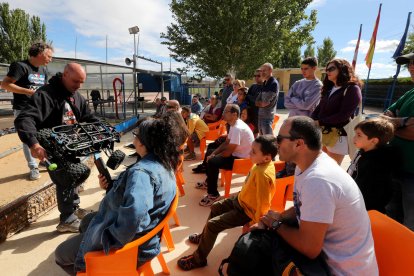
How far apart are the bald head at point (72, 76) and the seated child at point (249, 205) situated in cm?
183

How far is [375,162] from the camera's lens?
2.04m

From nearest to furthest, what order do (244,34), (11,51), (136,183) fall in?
(136,183) < (244,34) < (11,51)

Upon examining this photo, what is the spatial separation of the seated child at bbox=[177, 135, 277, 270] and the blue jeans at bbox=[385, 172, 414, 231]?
1.03 metres

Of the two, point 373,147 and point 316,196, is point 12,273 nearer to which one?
point 316,196

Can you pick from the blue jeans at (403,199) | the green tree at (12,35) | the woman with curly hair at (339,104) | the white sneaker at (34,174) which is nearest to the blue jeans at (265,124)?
the woman with curly hair at (339,104)

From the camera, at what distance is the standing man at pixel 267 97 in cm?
435

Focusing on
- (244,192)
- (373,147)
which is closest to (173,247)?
(244,192)

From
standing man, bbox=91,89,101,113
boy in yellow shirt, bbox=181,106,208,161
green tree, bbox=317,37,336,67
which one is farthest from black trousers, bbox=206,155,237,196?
green tree, bbox=317,37,336,67

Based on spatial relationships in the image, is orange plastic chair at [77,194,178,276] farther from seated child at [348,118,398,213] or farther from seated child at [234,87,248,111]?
seated child at [234,87,248,111]

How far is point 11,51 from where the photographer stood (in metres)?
24.3

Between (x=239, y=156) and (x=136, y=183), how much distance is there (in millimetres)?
2242

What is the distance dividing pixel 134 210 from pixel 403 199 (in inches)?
84.6

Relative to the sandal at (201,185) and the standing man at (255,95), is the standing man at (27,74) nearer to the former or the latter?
the sandal at (201,185)

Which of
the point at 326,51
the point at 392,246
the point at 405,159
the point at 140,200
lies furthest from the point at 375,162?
the point at 326,51
